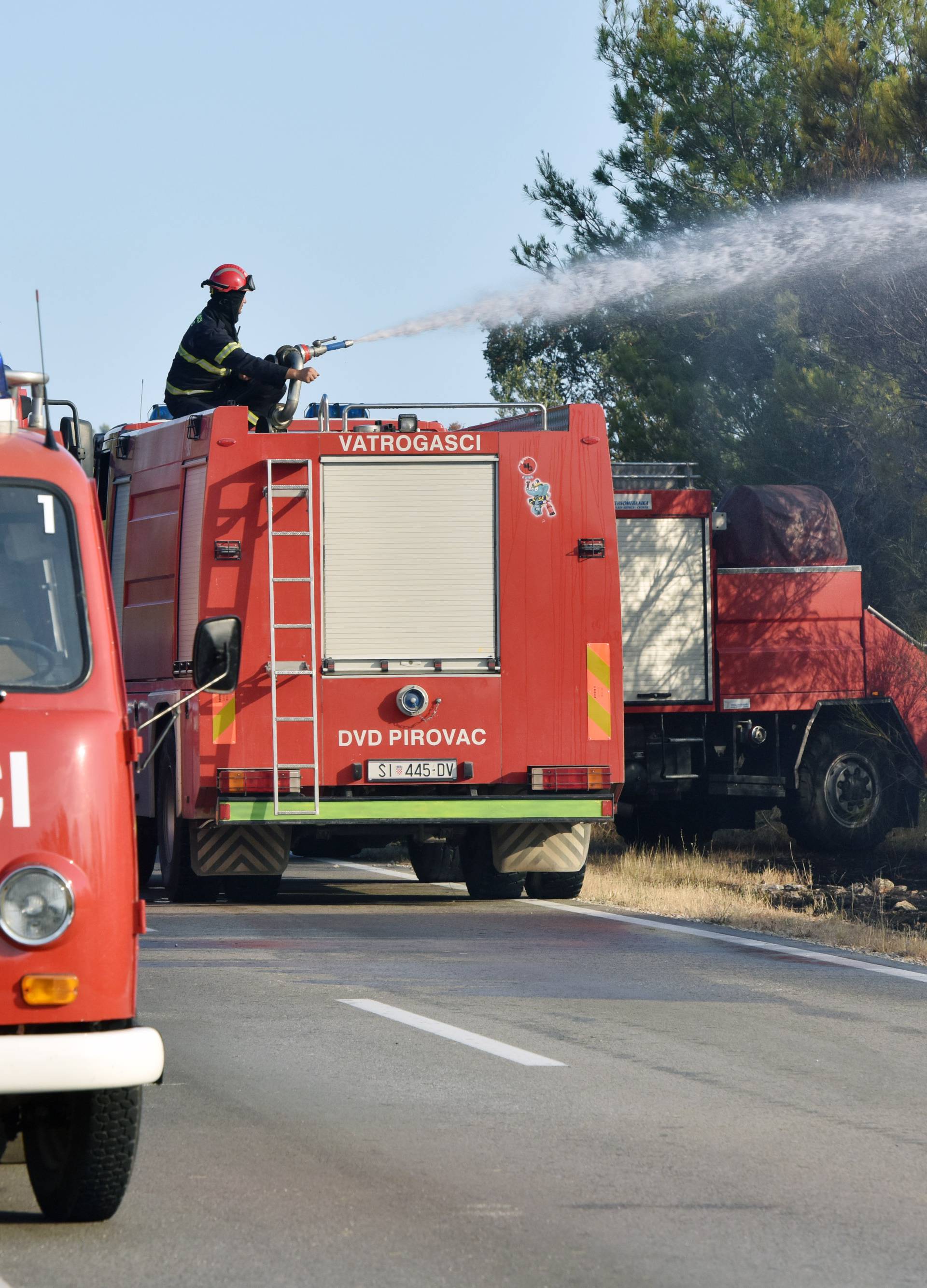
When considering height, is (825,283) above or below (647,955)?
above

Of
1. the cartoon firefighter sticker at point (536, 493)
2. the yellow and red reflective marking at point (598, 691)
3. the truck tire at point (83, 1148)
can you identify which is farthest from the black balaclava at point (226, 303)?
the truck tire at point (83, 1148)

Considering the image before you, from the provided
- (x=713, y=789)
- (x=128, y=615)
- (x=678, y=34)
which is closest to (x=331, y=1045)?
(x=128, y=615)

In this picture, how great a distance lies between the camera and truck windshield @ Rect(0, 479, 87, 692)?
6113 millimetres

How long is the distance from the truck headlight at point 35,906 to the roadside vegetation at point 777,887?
7.66 metres

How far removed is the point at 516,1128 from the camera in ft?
24.7

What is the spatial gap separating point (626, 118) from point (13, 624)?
69.8ft

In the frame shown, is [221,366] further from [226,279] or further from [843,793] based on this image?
[843,793]

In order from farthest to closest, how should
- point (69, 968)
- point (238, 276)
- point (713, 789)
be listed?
point (713, 789) < point (238, 276) < point (69, 968)

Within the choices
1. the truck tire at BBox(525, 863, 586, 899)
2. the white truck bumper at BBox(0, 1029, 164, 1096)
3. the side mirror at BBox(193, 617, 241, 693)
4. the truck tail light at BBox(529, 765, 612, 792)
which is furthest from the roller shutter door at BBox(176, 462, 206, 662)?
the white truck bumper at BBox(0, 1029, 164, 1096)

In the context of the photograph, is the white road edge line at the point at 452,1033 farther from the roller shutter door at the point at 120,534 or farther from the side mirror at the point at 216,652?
the roller shutter door at the point at 120,534

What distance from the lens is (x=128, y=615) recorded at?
16.3m

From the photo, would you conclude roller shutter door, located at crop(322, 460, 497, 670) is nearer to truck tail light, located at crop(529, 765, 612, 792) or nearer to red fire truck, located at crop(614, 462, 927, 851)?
truck tail light, located at crop(529, 765, 612, 792)

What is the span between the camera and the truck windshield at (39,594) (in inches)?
241

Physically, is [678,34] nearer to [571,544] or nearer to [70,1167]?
[571,544]
